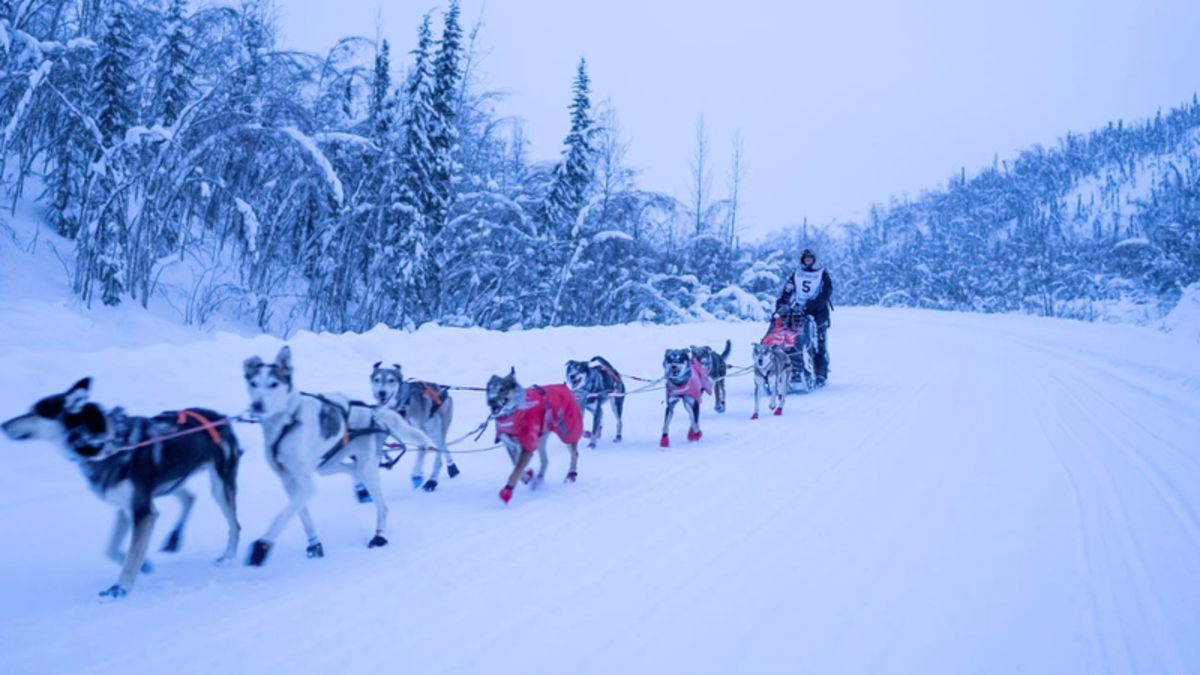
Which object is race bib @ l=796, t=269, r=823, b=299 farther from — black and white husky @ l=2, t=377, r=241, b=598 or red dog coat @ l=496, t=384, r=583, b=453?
black and white husky @ l=2, t=377, r=241, b=598

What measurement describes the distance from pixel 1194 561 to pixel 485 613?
4.09m

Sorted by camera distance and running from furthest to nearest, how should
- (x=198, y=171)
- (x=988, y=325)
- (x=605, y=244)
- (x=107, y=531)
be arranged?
(x=988, y=325) < (x=605, y=244) < (x=198, y=171) < (x=107, y=531)

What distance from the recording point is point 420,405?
19.3ft

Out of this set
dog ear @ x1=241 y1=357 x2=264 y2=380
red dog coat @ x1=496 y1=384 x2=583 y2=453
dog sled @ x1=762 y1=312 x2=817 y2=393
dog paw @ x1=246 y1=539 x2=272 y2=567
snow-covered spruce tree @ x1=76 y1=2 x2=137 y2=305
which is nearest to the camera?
dog paw @ x1=246 y1=539 x2=272 y2=567

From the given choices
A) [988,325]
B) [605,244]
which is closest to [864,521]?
[605,244]

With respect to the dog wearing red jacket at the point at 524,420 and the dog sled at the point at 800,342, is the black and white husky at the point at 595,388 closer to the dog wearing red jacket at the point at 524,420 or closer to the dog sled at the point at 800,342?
the dog wearing red jacket at the point at 524,420

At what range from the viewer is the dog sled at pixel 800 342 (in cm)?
1070

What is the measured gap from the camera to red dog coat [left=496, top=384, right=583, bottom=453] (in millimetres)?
5305

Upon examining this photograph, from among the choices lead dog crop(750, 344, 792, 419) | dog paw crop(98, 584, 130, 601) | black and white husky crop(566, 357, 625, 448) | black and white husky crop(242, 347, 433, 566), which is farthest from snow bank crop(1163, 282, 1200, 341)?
dog paw crop(98, 584, 130, 601)

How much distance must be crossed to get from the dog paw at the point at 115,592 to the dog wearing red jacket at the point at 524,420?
2.44 metres

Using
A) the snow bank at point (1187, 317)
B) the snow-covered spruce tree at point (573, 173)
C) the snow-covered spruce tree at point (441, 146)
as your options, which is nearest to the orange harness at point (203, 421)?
the snow-covered spruce tree at point (441, 146)

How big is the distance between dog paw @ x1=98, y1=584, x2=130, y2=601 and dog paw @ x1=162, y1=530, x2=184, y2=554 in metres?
0.55

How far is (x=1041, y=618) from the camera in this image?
3061 mm

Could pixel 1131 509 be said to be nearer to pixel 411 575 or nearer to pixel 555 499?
pixel 555 499
